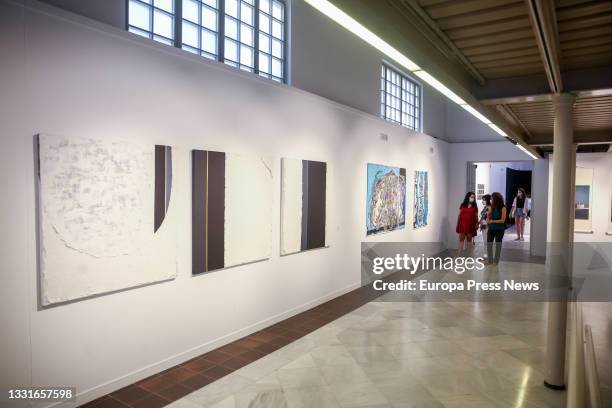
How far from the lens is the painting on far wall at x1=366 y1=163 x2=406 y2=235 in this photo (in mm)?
8789

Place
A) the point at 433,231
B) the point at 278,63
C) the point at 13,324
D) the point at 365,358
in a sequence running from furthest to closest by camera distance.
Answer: the point at 433,231, the point at 278,63, the point at 365,358, the point at 13,324

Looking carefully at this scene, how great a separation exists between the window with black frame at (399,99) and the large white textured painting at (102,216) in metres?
6.91

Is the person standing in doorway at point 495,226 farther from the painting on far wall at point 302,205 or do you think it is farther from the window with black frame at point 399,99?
the painting on far wall at point 302,205

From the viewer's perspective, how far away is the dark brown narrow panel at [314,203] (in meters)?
6.75

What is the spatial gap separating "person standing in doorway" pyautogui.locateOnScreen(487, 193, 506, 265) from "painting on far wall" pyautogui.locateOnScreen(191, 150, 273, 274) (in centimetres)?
734

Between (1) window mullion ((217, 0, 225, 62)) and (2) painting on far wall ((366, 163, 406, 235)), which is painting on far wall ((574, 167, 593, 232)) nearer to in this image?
(2) painting on far wall ((366, 163, 406, 235))

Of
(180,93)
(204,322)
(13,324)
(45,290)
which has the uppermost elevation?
(180,93)

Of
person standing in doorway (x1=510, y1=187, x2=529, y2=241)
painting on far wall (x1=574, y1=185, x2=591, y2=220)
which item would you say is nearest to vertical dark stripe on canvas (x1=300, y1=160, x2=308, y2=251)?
painting on far wall (x1=574, y1=185, x2=591, y2=220)

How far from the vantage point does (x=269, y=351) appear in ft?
16.9

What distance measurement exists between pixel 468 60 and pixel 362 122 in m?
4.48

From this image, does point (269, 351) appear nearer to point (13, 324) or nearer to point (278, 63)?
point (13, 324)

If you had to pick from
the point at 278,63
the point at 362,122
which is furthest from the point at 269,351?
the point at 362,122

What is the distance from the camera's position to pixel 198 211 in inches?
192

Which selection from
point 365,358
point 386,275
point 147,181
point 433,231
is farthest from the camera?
point 433,231
